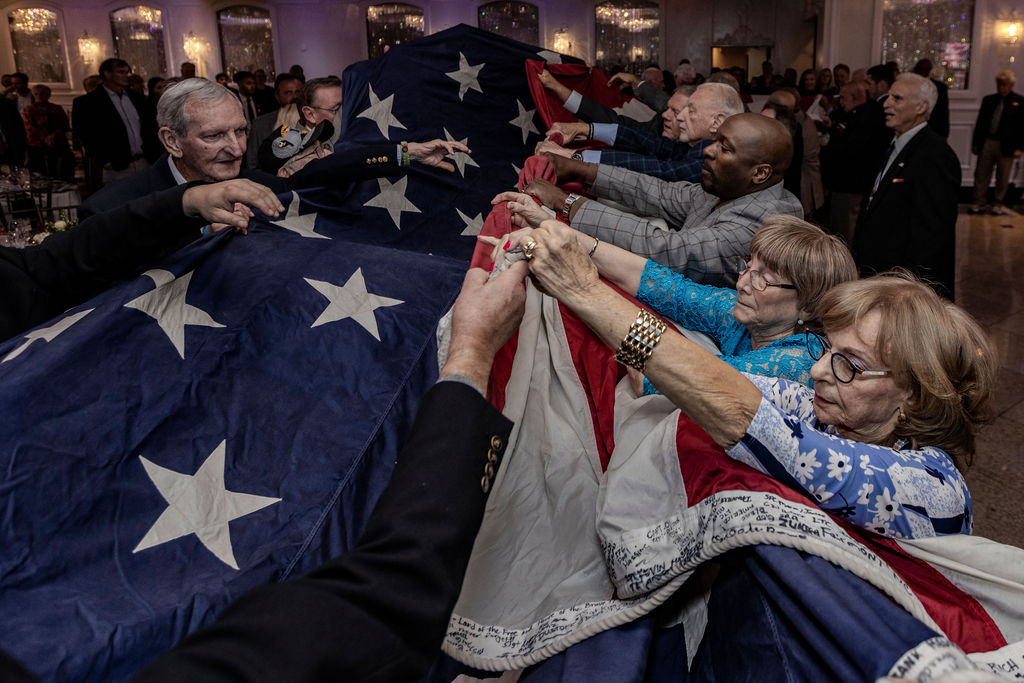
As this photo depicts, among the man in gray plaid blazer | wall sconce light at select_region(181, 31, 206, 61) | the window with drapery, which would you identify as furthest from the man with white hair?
wall sconce light at select_region(181, 31, 206, 61)

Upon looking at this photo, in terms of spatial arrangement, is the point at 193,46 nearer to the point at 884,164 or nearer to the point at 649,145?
the point at 649,145

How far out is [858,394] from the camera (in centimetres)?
124

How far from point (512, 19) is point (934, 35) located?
8.60m

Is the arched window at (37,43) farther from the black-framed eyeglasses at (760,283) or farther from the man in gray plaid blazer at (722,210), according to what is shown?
the black-framed eyeglasses at (760,283)

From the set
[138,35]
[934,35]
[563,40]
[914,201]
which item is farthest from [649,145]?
[138,35]

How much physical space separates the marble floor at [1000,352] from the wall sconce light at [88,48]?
53.6 ft

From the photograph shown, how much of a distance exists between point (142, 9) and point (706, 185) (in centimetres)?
1667

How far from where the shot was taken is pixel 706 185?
251 cm

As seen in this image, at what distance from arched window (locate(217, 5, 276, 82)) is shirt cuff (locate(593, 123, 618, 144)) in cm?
1442

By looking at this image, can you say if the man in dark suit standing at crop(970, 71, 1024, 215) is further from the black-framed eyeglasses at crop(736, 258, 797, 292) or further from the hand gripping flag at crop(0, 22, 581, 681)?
the hand gripping flag at crop(0, 22, 581, 681)

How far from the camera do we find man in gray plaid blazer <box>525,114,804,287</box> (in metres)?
2.33

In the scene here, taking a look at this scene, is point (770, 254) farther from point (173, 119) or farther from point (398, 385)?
point (173, 119)

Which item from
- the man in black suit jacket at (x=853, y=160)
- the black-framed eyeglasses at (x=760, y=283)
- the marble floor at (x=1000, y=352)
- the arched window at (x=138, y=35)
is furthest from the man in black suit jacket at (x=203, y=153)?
the arched window at (x=138, y=35)

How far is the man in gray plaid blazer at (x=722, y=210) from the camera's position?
7.63ft
